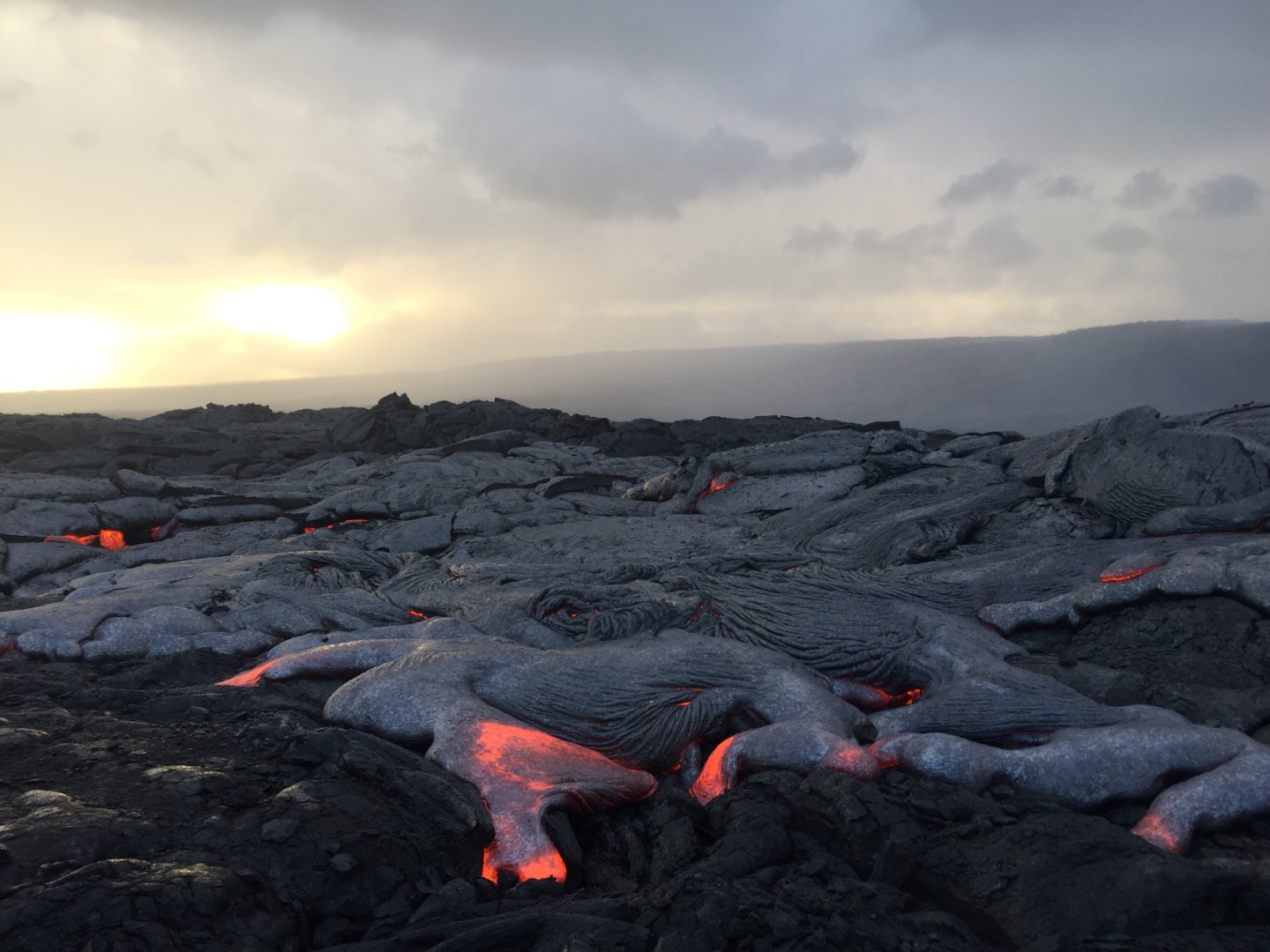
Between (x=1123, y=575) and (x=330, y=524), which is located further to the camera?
(x=330, y=524)

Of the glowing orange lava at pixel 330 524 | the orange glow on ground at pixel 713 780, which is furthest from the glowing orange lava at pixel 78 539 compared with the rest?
the orange glow on ground at pixel 713 780

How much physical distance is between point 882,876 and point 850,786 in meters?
0.72

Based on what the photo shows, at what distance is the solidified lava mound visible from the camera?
11.7ft

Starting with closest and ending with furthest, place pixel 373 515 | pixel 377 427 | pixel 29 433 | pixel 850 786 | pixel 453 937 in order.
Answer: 1. pixel 453 937
2. pixel 850 786
3. pixel 373 515
4. pixel 29 433
5. pixel 377 427

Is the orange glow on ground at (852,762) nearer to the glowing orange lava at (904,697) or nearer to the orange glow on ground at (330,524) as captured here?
the glowing orange lava at (904,697)

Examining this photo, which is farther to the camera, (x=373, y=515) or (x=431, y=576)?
(x=373, y=515)

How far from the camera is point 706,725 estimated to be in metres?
6.05

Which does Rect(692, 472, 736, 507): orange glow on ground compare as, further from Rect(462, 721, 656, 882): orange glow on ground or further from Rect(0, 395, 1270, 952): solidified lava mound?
Rect(462, 721, 656, 882): orange glow on ground

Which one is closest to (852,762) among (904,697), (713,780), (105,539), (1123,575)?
(713,780)

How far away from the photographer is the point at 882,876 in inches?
157

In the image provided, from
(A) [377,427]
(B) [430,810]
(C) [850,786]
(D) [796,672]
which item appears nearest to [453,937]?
(B) [430,810]

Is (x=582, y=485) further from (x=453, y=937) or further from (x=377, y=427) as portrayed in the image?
(x=377, y=427)

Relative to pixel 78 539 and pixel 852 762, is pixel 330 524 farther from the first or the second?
pixel 852 762

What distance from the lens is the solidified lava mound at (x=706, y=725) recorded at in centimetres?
357
